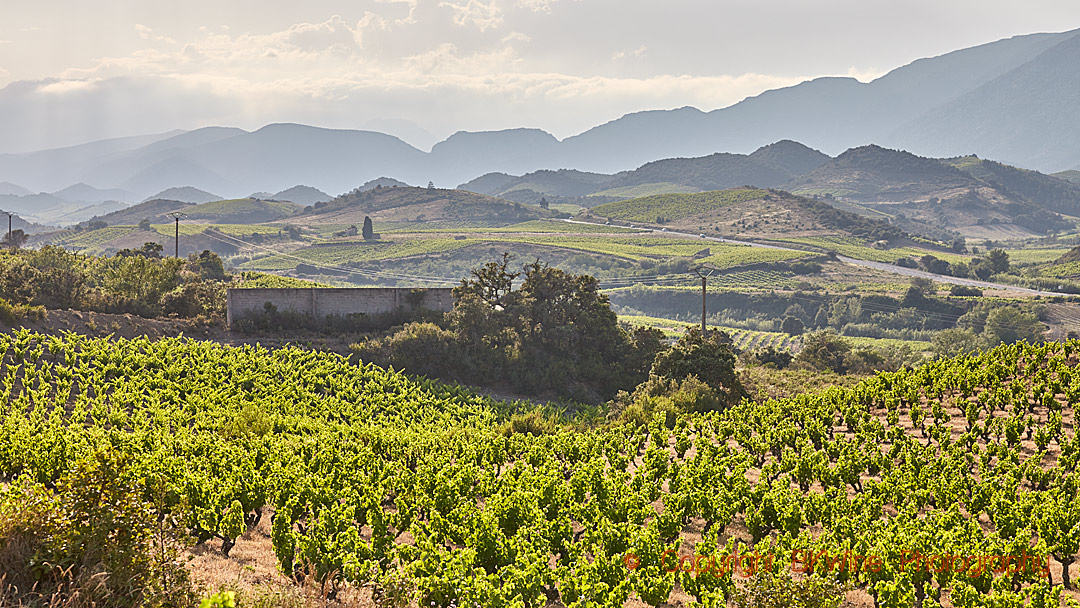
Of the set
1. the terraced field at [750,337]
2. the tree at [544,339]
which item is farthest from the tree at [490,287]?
the terraced field at [750,337]

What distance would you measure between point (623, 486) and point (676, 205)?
173527mm

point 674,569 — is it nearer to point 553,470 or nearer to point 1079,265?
point 553,470

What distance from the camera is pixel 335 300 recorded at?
136ft

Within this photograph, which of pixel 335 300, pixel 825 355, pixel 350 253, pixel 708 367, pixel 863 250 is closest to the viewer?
pixel 708 367

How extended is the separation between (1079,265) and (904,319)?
128 ft

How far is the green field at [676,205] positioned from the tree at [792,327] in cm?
8899

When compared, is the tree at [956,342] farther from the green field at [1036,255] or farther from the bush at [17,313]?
the green field at [1036,255]

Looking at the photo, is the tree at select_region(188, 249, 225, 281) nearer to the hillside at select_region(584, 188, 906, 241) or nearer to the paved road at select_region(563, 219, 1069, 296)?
the paved road at select_region(563, 219, 1069, 296)

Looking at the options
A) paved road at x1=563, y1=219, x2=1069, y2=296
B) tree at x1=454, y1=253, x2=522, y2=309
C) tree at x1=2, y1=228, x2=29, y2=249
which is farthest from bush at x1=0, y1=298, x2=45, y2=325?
paved road at x1=563, y1=219, x2=1069, y2=296

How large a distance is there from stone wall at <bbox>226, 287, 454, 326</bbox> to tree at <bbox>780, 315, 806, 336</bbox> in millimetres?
49268

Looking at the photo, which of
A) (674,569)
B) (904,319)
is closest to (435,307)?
(674,569)

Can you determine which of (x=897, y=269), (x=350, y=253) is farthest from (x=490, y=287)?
(x=350, y=253)

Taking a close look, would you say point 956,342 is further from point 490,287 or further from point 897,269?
point 897,269

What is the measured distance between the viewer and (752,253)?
12281cm
